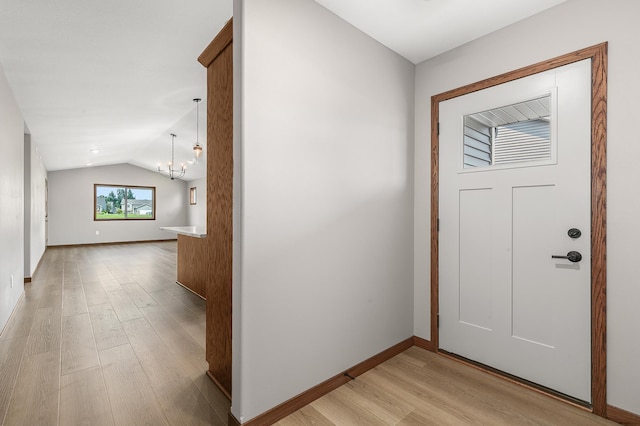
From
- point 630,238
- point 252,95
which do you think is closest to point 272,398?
point 252,95

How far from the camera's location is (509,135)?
216 cm

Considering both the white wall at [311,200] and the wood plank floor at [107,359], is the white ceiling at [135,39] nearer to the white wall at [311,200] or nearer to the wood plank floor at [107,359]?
the white wall at [311,200]

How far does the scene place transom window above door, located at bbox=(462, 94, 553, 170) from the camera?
201 centimetres

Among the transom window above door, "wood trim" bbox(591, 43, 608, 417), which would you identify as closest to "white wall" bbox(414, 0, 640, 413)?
"wood trim" bbox(591, 43, 608, 417)

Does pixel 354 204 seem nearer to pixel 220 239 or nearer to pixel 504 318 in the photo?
pixel 220 239

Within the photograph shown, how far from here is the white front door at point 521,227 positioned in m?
1.86

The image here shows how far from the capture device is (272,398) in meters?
1.69

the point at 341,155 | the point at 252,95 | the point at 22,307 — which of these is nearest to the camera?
the point at 252,95

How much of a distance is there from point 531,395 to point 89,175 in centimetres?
1245

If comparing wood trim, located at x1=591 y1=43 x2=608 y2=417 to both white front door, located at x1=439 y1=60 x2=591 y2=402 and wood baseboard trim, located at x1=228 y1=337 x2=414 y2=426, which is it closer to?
white front door, located at x1=439 y1=60 x2=591 y2=402

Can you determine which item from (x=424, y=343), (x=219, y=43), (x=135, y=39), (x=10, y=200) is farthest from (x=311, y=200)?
(x=10, y=200)

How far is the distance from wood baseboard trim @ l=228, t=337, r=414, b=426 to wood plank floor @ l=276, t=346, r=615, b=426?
32mm

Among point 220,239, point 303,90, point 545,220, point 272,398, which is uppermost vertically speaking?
point 303,90

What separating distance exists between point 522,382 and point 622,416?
0.48 meters
